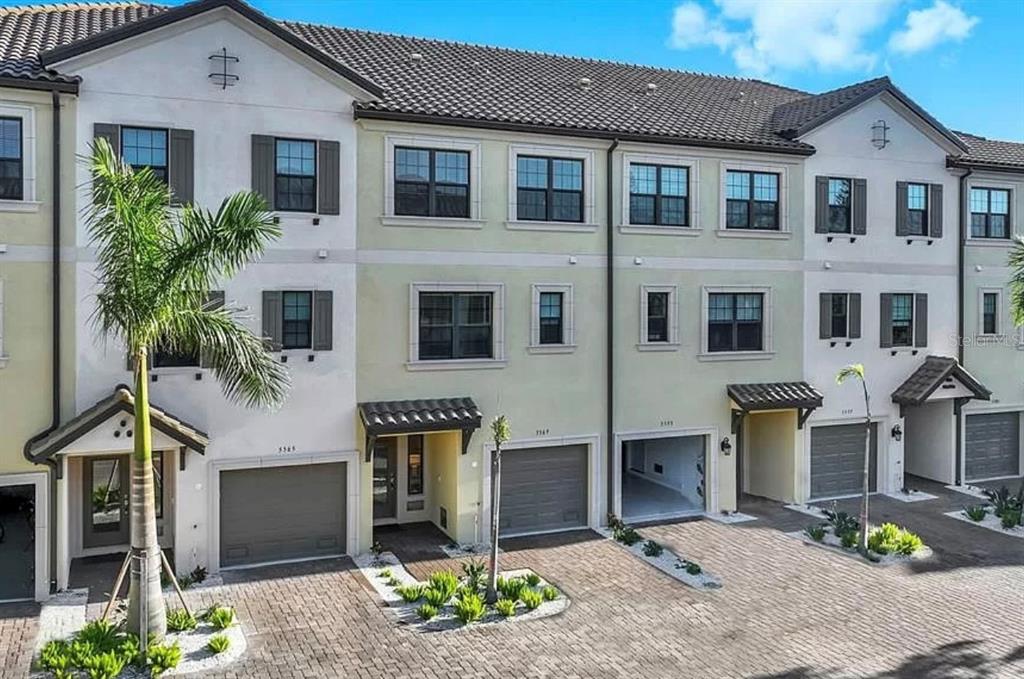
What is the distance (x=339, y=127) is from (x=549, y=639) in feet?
36.5

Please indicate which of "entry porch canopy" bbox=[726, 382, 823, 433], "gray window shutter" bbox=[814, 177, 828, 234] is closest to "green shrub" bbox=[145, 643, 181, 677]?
"entry porch canopy" bbox=[726, 382, 823, 433]

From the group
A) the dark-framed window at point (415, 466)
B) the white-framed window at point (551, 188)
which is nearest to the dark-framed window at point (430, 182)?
the white-framed window at point (551, 188)

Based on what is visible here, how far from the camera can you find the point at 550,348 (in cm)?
1903

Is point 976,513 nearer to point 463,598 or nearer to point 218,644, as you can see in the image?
point 463,598

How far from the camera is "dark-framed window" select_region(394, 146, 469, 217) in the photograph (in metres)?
17.8

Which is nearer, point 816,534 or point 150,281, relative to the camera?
point 150,281

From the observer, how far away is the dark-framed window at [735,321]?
824 inches

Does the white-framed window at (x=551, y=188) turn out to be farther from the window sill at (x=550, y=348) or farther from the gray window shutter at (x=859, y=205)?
the gray window shutter at (x=859, y=205)

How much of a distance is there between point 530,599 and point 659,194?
10743 mm

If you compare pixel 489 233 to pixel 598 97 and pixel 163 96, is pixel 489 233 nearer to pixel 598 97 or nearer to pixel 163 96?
pixel 598 97

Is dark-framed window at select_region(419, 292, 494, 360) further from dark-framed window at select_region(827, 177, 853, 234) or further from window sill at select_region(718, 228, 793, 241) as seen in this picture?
dark-framed window at select_region(827, 177, 853, 234)

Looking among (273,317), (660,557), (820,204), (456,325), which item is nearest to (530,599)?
(660,557)

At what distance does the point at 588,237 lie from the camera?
19422mm

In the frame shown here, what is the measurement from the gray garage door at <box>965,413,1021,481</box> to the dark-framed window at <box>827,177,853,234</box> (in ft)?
25.5
